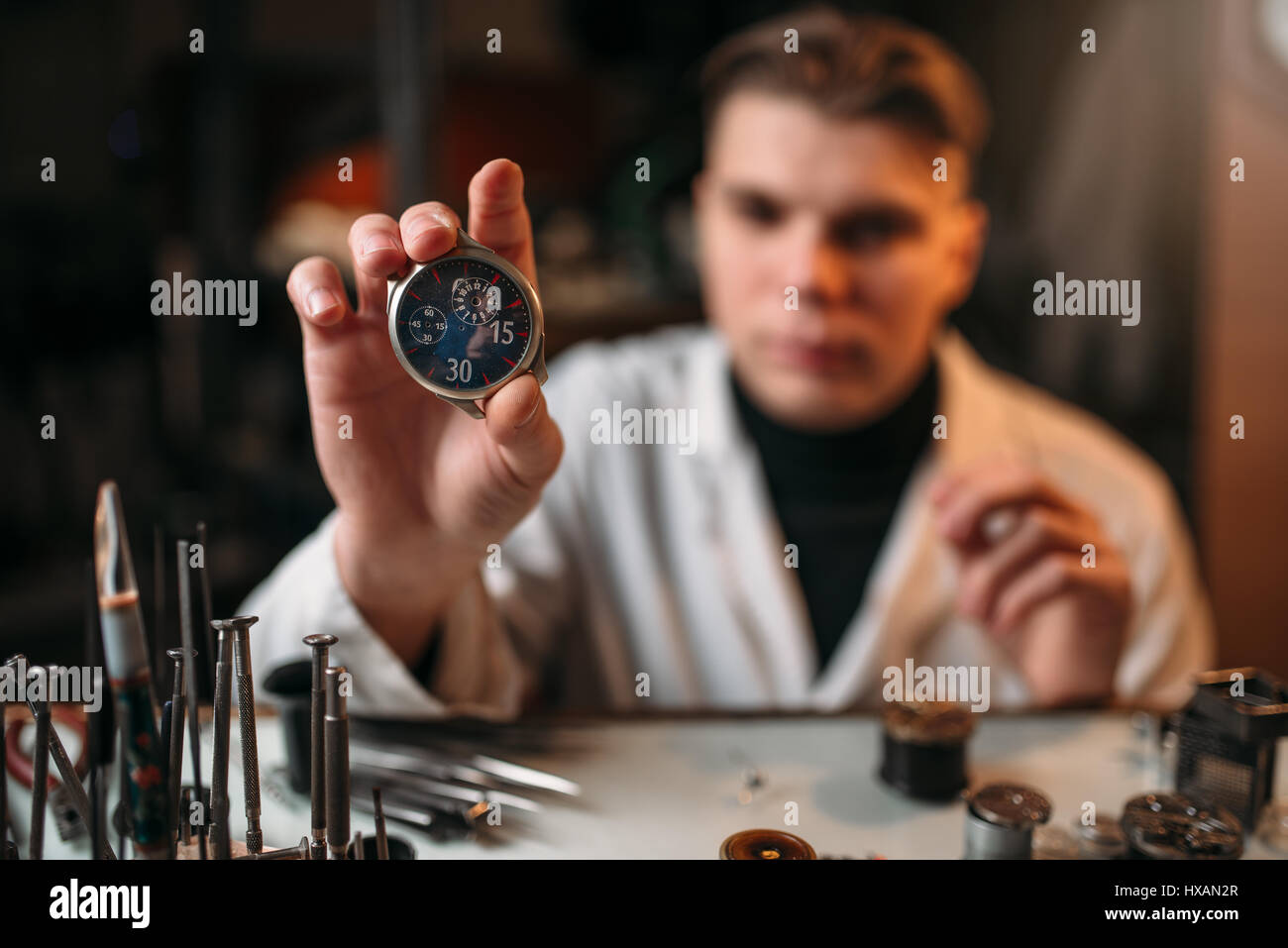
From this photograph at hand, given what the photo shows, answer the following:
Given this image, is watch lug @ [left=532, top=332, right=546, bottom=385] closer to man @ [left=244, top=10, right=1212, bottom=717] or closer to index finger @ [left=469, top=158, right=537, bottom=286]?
index finger @ [left=469, top=158, right=537, bottom=286]

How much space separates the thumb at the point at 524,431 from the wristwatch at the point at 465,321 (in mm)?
13

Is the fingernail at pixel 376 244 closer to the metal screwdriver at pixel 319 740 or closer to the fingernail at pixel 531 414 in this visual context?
the fingernail at pixel 531 414

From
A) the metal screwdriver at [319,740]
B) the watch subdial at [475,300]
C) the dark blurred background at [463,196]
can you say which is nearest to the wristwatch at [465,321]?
the watch subdial at [475,300]

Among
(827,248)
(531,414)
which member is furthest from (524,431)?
(827,248)

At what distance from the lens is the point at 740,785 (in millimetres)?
774

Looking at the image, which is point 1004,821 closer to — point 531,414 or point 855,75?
point 531,414

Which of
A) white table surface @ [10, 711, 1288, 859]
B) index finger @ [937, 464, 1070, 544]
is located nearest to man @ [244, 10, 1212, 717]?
index finger @ [937, 464, 1070, 544]

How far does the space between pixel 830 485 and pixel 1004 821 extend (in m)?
0.88

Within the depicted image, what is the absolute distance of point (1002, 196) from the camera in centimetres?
179

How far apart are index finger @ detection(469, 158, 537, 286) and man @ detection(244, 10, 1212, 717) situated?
1.44 ft
